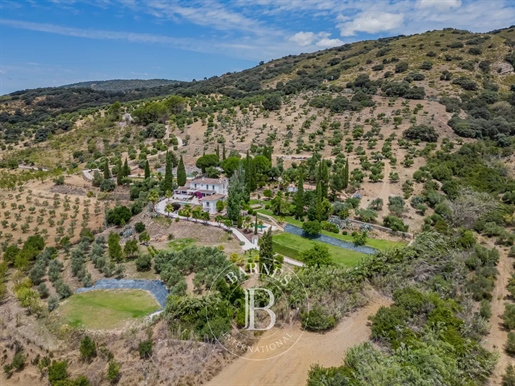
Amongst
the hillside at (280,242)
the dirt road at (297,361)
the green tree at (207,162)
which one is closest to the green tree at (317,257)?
the hillside at (280,242)

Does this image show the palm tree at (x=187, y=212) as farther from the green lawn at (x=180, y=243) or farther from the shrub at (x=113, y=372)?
the shrub at (x=113, y=372)

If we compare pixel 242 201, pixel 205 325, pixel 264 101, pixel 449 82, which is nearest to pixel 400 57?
pixel 449 82

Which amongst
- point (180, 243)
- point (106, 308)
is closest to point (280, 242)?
point (180, 243)

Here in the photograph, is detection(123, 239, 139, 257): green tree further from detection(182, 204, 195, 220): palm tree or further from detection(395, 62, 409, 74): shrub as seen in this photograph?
detection(395, 62, 409, 74): shrub

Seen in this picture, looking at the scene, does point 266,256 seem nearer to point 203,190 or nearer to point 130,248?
point 130,248

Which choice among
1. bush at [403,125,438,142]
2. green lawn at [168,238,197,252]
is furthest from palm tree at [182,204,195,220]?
bush at [403,125,438,142]

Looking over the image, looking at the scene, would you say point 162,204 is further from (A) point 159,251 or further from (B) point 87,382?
(B) point 87,382

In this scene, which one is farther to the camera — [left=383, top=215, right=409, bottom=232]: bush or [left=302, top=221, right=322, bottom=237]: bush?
[left=383, top=215, right=409, bottom=232]: bush
